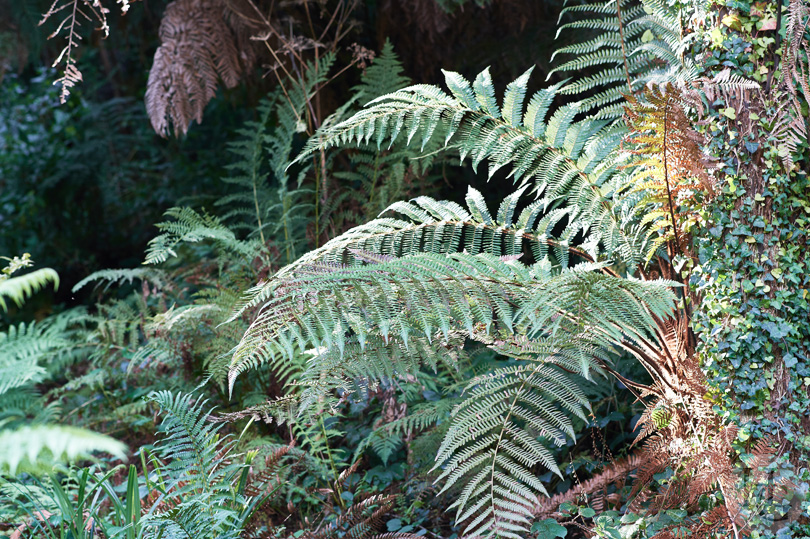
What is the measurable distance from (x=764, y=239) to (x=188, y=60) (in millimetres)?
2297

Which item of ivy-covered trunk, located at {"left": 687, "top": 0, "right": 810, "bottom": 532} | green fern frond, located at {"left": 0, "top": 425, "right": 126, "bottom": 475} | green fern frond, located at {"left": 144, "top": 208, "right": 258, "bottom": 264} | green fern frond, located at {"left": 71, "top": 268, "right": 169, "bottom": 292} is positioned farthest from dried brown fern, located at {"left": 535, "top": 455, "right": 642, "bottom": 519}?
green fern frond, located at {"left": 71, "top": 268, "right": 169, "bottom": 292}

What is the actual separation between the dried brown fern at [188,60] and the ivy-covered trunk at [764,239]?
2.01m

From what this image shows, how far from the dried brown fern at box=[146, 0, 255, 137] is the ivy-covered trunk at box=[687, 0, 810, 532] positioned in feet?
6.59

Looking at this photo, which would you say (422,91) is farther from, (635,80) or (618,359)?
(618,359)

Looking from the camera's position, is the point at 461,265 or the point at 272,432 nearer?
the point at 461,265

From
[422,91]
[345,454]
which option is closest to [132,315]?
[345,454]

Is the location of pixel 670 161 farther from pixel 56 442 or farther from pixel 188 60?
pixel 188 60

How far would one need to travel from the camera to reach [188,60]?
2.77 meters

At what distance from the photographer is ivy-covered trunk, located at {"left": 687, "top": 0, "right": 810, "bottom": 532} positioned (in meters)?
1.48

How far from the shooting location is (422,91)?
192 cm

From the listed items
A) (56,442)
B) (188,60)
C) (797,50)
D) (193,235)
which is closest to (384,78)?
(188,60)

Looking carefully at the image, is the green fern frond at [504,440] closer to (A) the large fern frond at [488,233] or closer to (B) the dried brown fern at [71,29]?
(A) the large fern frond at [488,233]

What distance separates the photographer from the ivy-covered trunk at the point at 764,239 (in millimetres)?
1477

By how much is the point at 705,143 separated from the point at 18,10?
3410 mm
